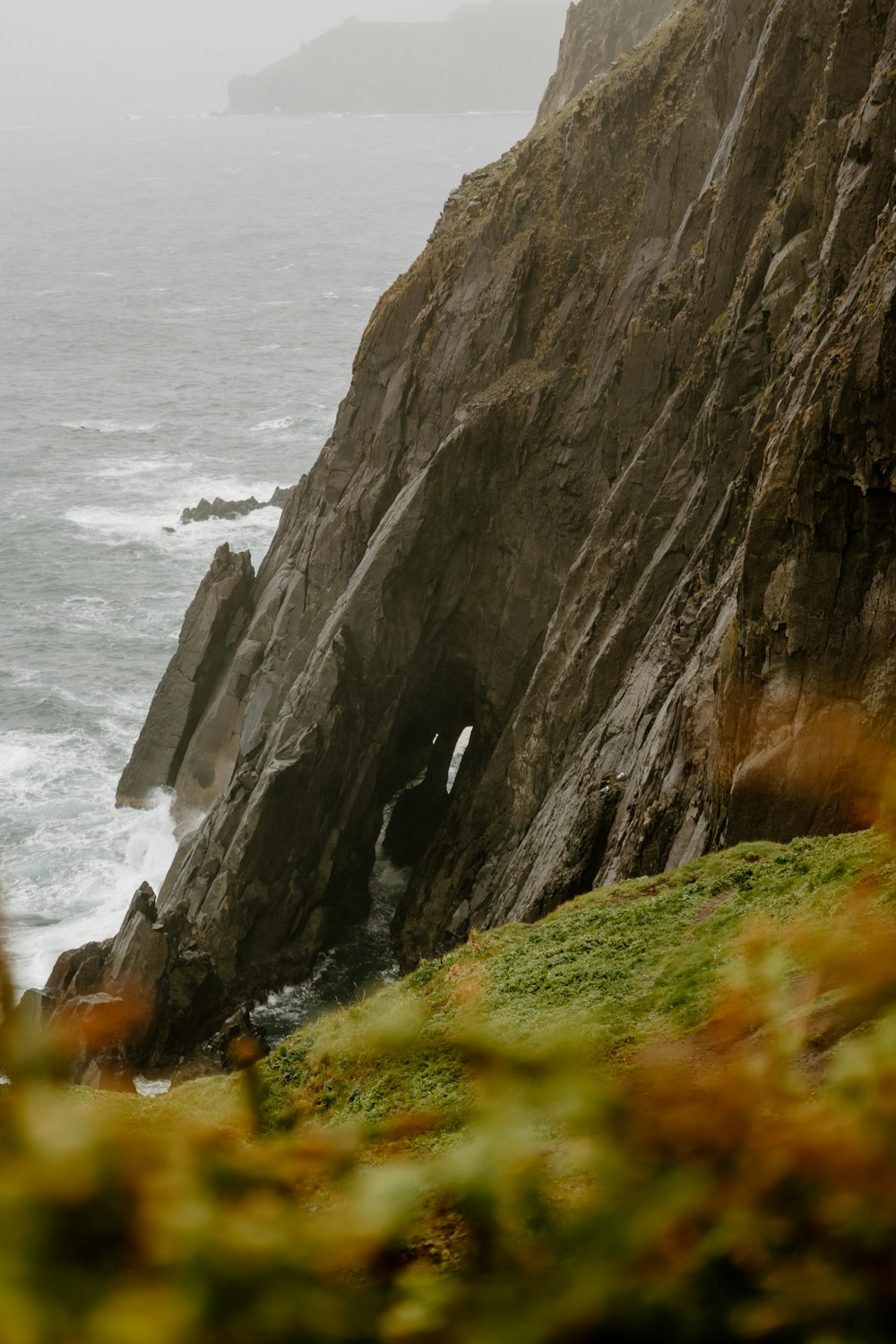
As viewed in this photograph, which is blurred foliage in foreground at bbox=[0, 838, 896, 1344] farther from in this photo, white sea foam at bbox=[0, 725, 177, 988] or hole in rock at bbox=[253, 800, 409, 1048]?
Result: white sea foam at bbox=[0, 725, 177, 988]

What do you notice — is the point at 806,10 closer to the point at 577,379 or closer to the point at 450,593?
the point at 577,379

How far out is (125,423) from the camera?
8344 centimetres

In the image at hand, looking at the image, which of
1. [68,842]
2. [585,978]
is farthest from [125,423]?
[585,978]

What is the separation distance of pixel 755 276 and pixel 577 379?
9.60 m

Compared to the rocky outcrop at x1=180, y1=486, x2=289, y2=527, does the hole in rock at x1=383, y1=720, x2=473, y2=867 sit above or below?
below

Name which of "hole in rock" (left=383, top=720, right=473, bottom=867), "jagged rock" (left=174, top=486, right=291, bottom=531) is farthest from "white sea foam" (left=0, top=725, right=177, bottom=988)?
"jagged rock" (left=174, top=486, right=291, bottom=531)

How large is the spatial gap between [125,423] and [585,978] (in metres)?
76.7

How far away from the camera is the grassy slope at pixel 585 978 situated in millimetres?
11391

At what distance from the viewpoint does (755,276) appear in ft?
80.9

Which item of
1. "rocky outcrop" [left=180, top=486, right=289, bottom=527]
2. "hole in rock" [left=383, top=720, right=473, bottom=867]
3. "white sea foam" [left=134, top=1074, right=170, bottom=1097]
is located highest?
"rocky outcrop" [left=180, top=486, right=289, bottom=527]

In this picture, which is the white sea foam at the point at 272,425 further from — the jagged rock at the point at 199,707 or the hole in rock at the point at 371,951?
the hole in rock at the point at 371,951

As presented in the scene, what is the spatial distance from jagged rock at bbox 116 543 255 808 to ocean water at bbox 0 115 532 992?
1290 mm

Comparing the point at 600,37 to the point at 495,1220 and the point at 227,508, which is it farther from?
the point at 495,1220

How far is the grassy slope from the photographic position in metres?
11.4
